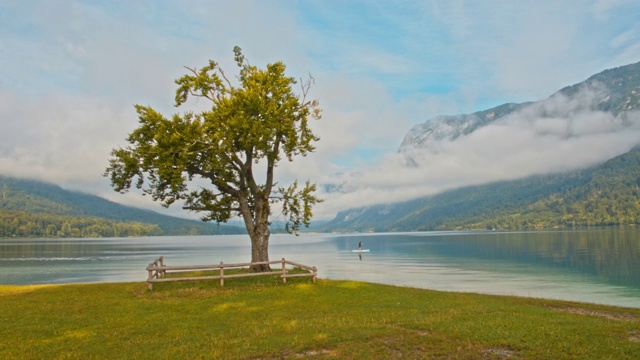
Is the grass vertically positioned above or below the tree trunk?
below

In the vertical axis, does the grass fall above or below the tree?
below

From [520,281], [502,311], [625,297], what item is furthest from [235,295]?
[520,281]

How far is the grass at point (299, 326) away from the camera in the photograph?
1445cm

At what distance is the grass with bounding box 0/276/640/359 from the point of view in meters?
14.5

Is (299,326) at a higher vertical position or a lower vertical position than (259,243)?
lower

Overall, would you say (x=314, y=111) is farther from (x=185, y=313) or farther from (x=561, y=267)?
(x=561, y=267)

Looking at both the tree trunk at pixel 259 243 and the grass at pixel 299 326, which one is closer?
the grass at pixel 299 326

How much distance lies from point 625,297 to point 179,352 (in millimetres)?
44939

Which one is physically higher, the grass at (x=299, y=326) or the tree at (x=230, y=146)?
the tree at (x=230, y=146)

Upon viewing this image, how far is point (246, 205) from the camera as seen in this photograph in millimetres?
38781

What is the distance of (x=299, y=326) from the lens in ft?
61.2

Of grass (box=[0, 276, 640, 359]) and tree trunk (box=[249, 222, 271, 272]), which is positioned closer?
grass (box=[0, 276, 640, 359])

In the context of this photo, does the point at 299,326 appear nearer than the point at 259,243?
Yes

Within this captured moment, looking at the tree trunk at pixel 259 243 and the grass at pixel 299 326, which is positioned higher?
the tree trunk at pixel 259 243
